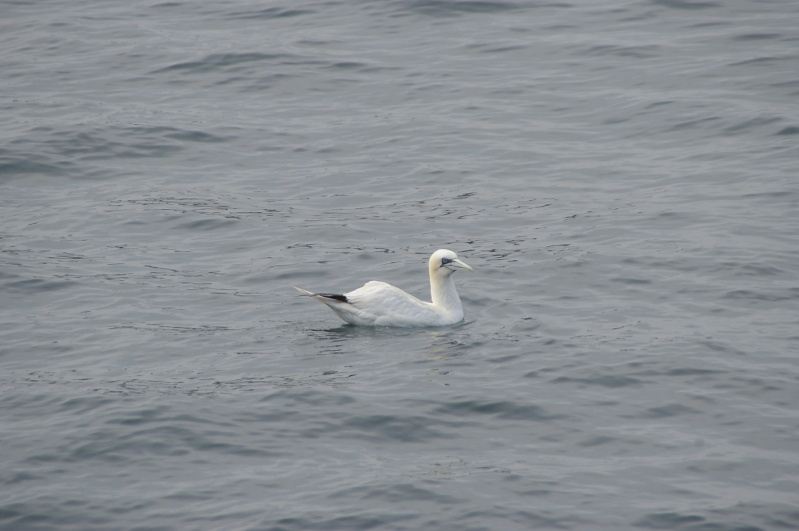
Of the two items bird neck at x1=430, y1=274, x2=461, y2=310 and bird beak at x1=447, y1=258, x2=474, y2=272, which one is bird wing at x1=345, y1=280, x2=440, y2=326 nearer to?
bird neck at x1=430, y1=274, x2=461, y2=310

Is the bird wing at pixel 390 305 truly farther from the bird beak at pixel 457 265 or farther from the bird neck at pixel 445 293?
the bird beak at pixel 457 265

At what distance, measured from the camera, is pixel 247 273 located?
14.8m

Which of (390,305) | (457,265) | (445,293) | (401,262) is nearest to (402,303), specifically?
(390,305)

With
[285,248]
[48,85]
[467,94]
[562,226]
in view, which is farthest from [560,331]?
[48,85]

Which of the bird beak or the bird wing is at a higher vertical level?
the bird beak

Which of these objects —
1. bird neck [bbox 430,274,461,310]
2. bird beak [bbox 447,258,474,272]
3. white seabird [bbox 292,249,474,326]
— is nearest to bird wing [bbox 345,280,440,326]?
white seabird [bbox 292,249,474,326]

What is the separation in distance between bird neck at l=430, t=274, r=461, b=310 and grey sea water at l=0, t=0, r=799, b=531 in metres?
0.35

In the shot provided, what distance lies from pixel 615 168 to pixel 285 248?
20.9ft

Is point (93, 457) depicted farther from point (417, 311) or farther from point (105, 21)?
point (105, 21)

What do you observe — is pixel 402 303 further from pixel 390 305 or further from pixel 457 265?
pixel 457 265

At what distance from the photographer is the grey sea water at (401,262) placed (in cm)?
927

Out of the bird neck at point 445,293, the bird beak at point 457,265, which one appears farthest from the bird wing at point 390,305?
the bird beak at point 457,265

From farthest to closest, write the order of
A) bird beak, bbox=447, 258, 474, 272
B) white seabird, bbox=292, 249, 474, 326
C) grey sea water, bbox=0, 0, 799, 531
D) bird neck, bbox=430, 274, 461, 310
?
bird neck, bbox=430, 274, 461, 310 < bird beak, bbox=447, 258, 474, 272 < white seabird, bbox=292, 249, 474, 326 < grey sea water, bbox=0, 0, 799, 531

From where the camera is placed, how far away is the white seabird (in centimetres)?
1301
